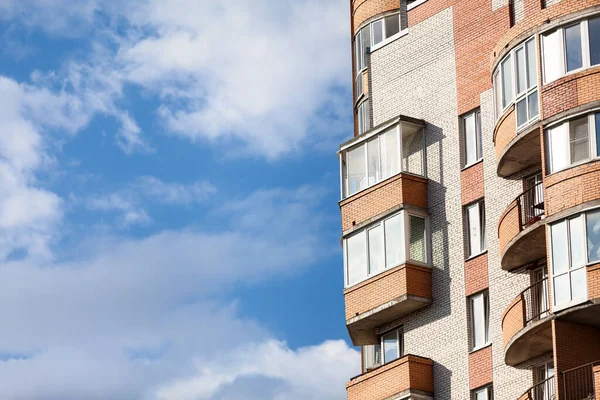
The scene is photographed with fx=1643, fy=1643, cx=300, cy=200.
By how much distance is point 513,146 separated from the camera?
4600 cm

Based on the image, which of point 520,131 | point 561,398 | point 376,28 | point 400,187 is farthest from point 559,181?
point 376,28

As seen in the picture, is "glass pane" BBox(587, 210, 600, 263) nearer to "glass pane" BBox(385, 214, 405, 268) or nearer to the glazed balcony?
the glazed balcony

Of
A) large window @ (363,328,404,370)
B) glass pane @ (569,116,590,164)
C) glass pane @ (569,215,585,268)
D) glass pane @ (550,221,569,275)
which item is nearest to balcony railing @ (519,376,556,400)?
glass pane @ (550,221,569,275)

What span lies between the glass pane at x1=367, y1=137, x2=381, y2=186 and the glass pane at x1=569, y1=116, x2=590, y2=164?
1025cm

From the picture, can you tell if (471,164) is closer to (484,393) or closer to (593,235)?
(484,393)

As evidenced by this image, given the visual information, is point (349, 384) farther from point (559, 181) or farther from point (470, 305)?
point (559, 181)

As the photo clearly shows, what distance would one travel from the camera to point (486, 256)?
4894 centimetres

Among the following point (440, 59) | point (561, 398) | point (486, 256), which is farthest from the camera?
point (440, 59)

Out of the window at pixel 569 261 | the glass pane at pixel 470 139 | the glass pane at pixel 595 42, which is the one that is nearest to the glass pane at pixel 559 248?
the window at pixel 569 261

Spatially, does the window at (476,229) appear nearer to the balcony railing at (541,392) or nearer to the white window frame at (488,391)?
the white window frame at (488,391)

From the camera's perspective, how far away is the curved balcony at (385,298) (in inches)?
1976

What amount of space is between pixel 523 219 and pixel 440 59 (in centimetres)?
854

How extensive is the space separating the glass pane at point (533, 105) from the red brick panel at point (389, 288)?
7.35 meters

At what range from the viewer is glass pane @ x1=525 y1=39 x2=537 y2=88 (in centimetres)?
4538
